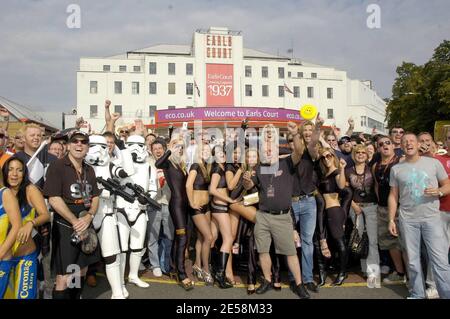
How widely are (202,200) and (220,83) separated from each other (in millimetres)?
45900

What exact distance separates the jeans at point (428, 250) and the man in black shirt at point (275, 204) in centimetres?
136

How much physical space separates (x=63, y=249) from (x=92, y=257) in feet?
1.10

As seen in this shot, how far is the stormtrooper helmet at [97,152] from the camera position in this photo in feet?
13.7

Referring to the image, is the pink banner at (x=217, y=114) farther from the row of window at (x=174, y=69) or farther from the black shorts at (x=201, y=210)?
the black shorts at (x=201, y=210)

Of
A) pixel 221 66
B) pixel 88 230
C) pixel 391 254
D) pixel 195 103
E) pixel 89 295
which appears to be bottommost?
pixel 89 295

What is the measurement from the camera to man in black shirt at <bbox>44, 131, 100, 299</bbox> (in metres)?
3.65

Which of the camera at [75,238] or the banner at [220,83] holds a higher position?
the banner at [220,83]

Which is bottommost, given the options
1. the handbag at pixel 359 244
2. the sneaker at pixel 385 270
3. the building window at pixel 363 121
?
the sneaker at pixel 385 270

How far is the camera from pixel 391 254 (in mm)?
5062

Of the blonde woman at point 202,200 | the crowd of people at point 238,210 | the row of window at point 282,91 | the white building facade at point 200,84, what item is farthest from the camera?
the row of window at point 282,91

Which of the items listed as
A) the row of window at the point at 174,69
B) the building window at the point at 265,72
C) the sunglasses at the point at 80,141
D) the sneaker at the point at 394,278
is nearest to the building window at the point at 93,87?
the row of window at the point at 174,69

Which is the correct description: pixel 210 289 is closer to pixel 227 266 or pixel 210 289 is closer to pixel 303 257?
pixel 227 266
